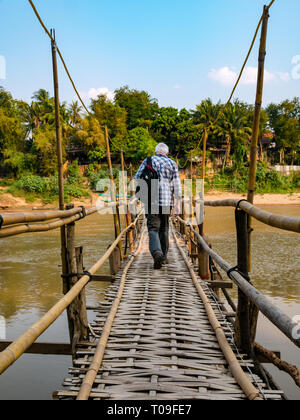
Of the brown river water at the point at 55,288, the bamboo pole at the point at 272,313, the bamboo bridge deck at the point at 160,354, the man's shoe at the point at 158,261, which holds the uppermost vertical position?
the bamboo pole at the point at 272,313

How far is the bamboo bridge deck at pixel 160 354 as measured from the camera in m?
1.47

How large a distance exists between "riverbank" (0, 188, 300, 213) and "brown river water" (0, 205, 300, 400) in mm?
7880

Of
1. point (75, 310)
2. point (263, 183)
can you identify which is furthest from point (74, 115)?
point (75, 310)

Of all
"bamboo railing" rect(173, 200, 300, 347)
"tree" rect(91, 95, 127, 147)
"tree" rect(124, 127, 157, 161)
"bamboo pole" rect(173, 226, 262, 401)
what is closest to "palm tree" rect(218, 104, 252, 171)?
"tree" rect(124, 127, 157, 161)

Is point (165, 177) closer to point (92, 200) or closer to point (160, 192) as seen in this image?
point (160, 192)

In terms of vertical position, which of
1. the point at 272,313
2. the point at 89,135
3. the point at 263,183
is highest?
the point at 89,135

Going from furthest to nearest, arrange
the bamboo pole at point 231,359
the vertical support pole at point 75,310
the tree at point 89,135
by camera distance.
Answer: the tree at point 89,135 → the vertical support pole at point 75,310 → the bamboo pole at point 231,359

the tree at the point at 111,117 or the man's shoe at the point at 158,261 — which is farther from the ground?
the tree at the point at 111,117

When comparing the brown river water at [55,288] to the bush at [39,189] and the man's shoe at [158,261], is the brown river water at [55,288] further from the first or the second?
the bush at [39,189]

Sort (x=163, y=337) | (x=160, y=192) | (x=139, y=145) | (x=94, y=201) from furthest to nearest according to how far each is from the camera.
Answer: (x=139, y=145)
(x=94, y=201)
(x=160, y=192)
(x=163, y=337)

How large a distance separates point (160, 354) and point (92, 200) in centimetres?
2077

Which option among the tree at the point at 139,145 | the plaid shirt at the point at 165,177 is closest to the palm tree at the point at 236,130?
the tree at the point at 139,145

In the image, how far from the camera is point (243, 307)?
1.83 m
